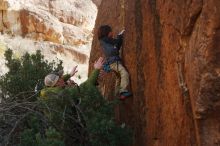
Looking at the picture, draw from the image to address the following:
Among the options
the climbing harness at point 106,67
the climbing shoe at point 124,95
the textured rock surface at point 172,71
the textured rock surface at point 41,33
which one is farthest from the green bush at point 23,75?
the textured rock surface at point 41,33

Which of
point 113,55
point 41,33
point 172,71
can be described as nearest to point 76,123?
point 113,55

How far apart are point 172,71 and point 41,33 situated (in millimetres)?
26517

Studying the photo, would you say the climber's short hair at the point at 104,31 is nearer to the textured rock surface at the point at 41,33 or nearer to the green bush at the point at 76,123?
the green bush at the point at 76,123

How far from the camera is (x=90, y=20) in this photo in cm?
3669

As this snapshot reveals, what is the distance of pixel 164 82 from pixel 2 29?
1055 inches

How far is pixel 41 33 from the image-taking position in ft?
108

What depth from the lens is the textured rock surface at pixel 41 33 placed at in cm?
3216

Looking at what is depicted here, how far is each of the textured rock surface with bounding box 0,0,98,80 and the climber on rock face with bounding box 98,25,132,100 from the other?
2177 cm

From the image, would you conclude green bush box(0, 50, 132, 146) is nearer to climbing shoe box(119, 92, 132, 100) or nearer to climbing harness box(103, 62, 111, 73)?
climbing shoe box(119, 92, 132, 100)

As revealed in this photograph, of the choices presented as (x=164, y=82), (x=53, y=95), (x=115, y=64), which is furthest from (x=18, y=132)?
(x=164, y=82)

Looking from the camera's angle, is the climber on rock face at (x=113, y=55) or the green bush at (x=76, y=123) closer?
the green bush at (x=76, y=123)

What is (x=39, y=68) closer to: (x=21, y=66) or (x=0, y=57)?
(x=21, y=66)

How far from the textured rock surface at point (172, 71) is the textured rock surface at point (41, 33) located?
873 inches

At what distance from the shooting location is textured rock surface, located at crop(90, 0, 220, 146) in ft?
18.9
